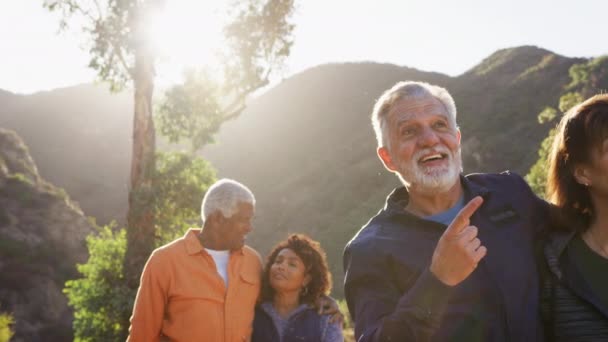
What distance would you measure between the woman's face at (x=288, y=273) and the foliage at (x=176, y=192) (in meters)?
6.55

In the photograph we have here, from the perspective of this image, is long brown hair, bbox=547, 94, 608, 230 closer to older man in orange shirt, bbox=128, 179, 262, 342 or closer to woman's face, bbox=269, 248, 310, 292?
woman's face, bbox=269, 248, 310, 292

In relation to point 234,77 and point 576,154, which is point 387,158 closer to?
point 576,154

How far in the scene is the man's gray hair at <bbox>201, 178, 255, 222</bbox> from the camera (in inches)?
153

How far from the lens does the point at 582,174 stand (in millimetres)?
2232

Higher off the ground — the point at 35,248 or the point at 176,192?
the point at 176,192

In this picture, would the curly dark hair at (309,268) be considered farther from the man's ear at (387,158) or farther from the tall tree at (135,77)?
the tall tree at (135,77)

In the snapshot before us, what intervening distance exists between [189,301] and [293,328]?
758 mm

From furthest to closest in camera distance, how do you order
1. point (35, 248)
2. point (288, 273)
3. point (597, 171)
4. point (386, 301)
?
point (35, 248) → point (288, 273) → point (597, 171) → point (386, 301)

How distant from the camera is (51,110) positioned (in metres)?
66.5

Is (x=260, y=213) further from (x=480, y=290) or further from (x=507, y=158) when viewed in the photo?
(x=480, y=290)

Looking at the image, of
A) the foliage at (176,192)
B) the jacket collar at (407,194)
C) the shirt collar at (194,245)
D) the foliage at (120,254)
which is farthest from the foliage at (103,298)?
the jacket collar at (407,194)

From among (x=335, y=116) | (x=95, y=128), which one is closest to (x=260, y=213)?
(x=335, y=116)

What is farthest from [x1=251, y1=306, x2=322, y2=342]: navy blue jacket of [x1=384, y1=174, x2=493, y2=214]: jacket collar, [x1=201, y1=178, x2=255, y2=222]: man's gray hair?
[x1=384, y1=174, x2=493, y2=214]: jacket collar

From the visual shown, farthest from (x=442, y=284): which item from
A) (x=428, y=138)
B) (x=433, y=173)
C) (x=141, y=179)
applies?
(x=141, y=179)
